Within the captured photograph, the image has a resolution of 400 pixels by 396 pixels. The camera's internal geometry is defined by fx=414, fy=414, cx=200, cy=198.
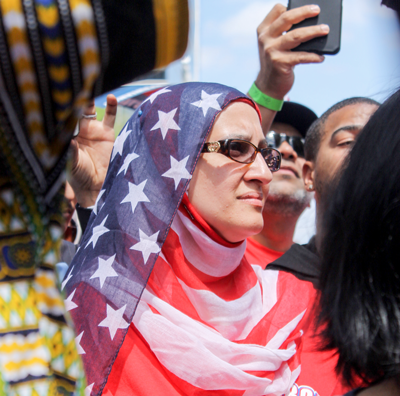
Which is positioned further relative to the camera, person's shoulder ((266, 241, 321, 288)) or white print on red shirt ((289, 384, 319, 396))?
person's shoulder ((266, 241, 321, 288))

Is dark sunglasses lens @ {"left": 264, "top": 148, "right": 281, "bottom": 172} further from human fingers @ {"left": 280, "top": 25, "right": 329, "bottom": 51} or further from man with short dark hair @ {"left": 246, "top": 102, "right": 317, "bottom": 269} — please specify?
man with short dark hair @ {"left": 246, "top": 102, "right": 317, "bottom": 269}

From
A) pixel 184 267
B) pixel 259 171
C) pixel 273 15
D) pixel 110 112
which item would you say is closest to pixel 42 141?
pixel 184 267

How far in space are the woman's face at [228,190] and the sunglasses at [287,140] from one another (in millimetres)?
1378

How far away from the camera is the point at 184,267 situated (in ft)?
5.59

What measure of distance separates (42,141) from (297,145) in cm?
286

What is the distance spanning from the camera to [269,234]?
3.05 meters

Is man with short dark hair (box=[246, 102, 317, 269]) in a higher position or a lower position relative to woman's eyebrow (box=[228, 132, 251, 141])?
lower

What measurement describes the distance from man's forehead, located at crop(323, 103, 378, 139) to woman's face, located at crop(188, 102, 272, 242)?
A: 0.91 metres

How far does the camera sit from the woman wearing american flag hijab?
1.47 m

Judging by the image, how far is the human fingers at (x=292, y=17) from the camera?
6.57 feet

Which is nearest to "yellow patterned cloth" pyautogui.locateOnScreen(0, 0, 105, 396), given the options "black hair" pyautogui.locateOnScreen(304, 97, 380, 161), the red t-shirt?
the red t-shirt

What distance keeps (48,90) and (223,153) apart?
125cm

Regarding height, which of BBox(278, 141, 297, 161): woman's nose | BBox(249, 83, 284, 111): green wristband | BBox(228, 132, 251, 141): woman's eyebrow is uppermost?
BBox(228, 132, 251, 141): woman's eyebrow

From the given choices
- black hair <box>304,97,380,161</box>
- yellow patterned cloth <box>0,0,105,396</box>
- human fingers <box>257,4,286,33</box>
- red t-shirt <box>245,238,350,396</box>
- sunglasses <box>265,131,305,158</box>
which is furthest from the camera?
sunglasses <box>265,131,305,158</box>
